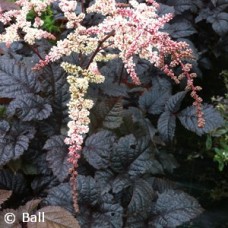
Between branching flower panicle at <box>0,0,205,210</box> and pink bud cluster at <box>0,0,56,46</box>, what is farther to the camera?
pink bud cluster at <box>0,0,56,46</box>

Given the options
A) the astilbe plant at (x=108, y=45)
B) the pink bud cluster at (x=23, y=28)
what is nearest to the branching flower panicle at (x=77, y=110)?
the astilbe plant at (x=108, y=45)

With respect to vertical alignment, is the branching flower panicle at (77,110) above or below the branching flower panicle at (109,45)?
below

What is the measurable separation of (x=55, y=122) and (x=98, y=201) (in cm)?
30

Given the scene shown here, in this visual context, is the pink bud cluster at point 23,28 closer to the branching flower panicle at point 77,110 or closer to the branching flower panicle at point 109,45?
the branching flower panicle at point 109,45

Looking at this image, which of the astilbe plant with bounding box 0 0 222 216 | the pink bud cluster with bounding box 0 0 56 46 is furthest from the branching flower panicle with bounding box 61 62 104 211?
the pink bud cluster with bounding box 0 0 56 46

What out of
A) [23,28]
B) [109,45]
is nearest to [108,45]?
[109,45]

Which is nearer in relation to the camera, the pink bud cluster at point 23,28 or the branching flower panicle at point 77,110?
the branching flower panicle at point 77,110

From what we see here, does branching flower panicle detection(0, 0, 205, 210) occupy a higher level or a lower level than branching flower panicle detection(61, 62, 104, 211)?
higher

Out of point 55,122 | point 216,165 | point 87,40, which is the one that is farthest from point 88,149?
point 216,165

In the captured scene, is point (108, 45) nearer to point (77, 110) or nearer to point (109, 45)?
point (109, 45)

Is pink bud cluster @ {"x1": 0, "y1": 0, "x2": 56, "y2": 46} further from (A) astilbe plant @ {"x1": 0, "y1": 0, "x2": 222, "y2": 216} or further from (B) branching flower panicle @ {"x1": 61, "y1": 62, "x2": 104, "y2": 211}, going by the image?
(B) branching flower panicle @ {"x1": 61, "y1": 62, "x2": 104, "y2": 211}

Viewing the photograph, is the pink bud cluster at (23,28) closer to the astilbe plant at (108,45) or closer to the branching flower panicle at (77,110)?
the astilbe plant at (108,45)

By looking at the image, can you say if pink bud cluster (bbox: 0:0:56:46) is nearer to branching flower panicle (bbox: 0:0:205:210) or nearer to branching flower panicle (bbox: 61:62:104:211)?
branching flower panicle (bbox: 0:0:205:210)

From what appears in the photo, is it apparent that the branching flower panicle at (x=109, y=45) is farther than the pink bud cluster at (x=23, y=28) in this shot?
No
